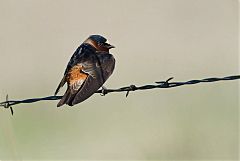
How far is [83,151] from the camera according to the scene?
320 inches

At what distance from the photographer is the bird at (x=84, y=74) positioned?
5.67 meters

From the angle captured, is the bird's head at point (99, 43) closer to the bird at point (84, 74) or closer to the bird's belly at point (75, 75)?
the bird at point (84, 74)

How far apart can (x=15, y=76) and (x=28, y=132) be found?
2.32 meters

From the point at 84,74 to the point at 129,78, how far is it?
4.72 metres

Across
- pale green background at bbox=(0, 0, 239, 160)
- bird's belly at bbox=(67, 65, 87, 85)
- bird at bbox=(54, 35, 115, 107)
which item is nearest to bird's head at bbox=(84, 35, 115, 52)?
bird at bbox=(54, 35, 115, 107)

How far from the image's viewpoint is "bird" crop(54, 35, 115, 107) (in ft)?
18.6

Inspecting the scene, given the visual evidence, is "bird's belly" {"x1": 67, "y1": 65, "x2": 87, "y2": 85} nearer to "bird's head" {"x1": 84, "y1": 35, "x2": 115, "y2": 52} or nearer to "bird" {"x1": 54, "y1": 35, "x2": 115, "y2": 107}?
"bird" {"x1": 54, "y1": 35, "x2": 115, "y2": 107}


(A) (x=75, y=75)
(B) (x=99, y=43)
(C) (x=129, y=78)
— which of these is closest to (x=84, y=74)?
(A) (x=75, y=75)

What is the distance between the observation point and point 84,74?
586cm

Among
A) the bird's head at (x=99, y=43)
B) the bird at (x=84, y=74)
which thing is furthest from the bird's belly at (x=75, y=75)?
the bird's head at (x=99, y=43)

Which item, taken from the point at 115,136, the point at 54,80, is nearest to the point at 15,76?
the point at 54,80

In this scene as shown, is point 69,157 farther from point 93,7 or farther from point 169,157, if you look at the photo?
point 93,7

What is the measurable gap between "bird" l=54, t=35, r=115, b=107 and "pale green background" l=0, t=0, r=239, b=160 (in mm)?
1411

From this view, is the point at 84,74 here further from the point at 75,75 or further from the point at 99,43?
the point at 99,43
